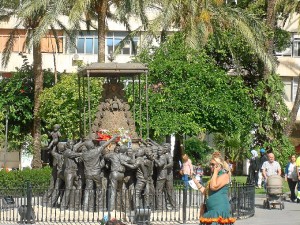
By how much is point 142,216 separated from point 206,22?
1758 cm

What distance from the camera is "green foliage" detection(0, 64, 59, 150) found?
146 ft

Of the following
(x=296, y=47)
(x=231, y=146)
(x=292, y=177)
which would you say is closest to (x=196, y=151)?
(x=231, y=146)

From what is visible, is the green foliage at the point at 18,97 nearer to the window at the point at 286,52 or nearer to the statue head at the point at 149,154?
the window at the point at 286,52

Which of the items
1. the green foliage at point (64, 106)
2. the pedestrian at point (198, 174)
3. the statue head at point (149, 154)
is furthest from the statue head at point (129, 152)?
the green foliage at point (64, 106)

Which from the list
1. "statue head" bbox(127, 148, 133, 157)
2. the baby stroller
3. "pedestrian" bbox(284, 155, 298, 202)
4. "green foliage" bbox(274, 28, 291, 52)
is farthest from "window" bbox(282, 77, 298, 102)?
"statue head" bbox(127, 148, 133, 157)

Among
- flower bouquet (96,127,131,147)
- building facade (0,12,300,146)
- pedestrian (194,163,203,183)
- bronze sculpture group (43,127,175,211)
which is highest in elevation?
building facade (0,12,300,146)

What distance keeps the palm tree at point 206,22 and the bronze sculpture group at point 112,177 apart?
42.9 ft

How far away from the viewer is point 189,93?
36875mm

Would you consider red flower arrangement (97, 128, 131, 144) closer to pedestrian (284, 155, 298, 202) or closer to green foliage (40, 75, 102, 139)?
pedestrian (284, 155, 298, 202)

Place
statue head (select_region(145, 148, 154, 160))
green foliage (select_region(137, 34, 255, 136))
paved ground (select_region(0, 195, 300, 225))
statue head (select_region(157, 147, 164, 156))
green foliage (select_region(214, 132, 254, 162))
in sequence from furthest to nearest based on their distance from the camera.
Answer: green foliage (select_region(214, 132, 254, 162)) → green foliage (select_region(137, 34, 255, 136)) → statue head (select_region(157, 147, 164, 156)) → statue head (select_region(145, 148, 154, 160)) → paved ground (select_region(0, 195, 300, 225))

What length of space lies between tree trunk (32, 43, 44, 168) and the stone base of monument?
19.8 metres

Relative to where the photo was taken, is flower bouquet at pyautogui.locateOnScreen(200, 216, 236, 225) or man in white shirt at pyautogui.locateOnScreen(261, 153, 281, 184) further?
man in white shirt at pyautogui.locateOnScreen(261, 153, 281, 184)

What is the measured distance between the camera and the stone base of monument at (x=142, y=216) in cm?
1966

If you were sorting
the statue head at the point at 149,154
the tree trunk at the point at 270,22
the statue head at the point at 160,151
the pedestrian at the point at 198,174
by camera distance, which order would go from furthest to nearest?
Answer: the tree trunk at the point at 270,22, the pedestrian at the point at 198,174, the statue head at the point at 160,151, the statue head at the point at 149,154
